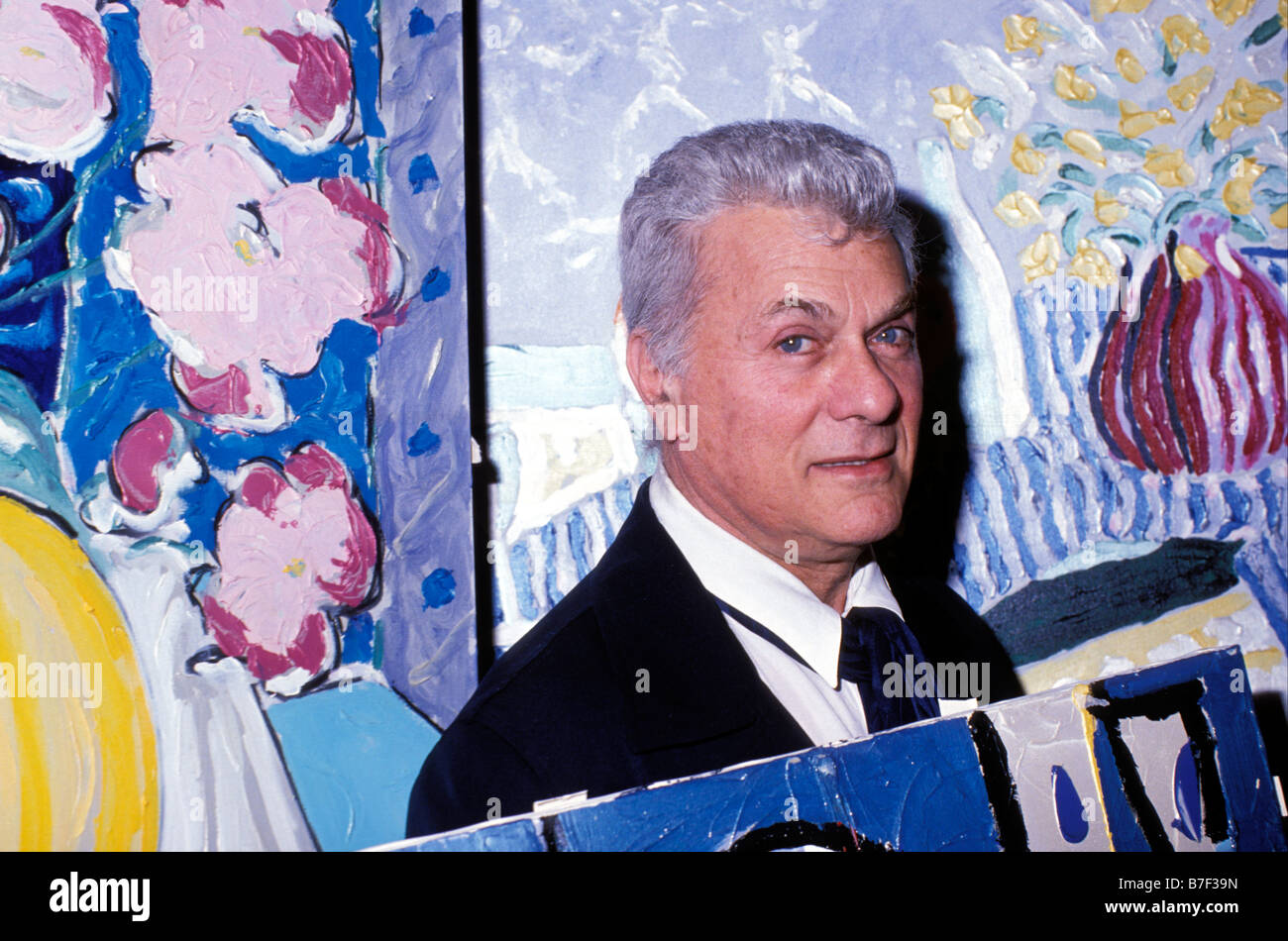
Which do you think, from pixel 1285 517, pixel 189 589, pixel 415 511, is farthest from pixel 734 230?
pixel 1285 517

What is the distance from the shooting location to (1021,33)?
208 centimetres

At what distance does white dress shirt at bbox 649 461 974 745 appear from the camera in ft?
5.90

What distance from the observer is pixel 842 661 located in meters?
1.86

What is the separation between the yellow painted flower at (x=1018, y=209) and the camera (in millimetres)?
2061

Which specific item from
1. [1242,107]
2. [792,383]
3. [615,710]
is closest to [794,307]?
[792,383]

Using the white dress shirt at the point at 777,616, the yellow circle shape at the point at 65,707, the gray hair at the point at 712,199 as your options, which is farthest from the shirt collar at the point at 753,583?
the yellow circle shape at the point at 65,707

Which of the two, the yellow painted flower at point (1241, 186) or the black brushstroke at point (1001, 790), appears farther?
the yellow painted flower at point (1241, 186)

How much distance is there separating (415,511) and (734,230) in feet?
2.25

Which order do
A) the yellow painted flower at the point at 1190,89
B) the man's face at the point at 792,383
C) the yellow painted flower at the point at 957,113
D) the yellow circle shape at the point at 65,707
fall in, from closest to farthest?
1. the yellow circle shape at the point at 65,707
2. the man's face at the point at 792,383
3. the yellow painted flower at the point at 957,113
4. the yellow painted flower at the point at 1190,89

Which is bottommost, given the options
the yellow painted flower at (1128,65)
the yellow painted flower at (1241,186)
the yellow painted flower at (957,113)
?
the yellow painted flower at (1241,186)

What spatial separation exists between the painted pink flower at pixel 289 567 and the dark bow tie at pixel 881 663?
80 centimetres

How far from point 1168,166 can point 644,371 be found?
3.71ft

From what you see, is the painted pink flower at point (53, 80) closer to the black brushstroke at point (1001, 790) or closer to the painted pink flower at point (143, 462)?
the painted pink flower at point (143, 462)

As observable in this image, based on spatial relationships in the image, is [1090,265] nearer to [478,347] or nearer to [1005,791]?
[1005,791]
